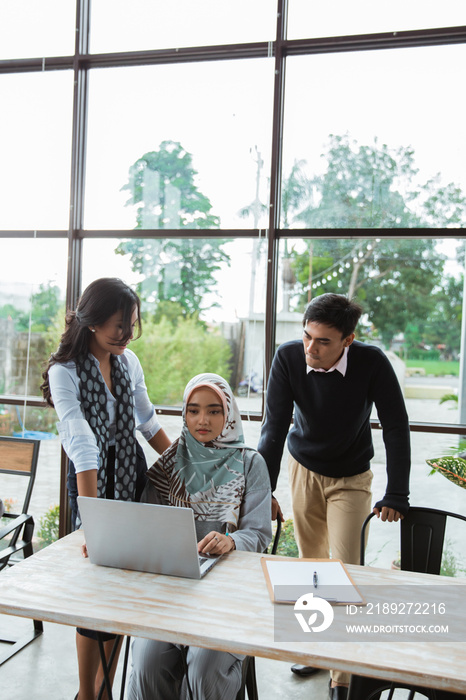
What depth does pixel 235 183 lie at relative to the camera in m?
3.24

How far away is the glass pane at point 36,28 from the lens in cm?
347

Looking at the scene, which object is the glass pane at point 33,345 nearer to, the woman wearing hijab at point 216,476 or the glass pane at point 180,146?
the glass pane at point 180,146

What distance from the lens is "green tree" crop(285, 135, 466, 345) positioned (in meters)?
2.95

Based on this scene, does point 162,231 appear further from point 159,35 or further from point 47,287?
point 159,35

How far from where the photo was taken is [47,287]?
3.53m

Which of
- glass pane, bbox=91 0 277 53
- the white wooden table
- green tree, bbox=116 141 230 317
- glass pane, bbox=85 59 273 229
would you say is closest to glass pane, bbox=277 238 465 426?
glass pane, bbox=85 59 273 229

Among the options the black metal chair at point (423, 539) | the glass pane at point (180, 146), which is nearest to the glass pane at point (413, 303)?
the glass pane at point (180, 146)

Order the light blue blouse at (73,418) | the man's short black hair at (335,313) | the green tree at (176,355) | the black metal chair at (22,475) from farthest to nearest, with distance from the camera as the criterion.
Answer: the green tree at (176,355), the black metal chair at (22,475), the man's short black hair at (335,313), the light blue blouse at (73,418)

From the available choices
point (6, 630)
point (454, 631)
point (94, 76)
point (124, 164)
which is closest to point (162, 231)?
point (124, 164)

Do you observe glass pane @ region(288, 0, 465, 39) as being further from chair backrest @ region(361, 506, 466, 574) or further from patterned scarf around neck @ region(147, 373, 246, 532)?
chair backrest @ region(361, 506, 466, 574)

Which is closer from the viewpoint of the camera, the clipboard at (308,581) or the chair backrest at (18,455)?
the clipboard at (308,581)

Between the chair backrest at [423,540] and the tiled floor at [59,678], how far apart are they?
739 mm

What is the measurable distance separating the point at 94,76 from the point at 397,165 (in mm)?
1860

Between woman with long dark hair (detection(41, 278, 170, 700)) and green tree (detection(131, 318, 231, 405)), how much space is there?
118cm
